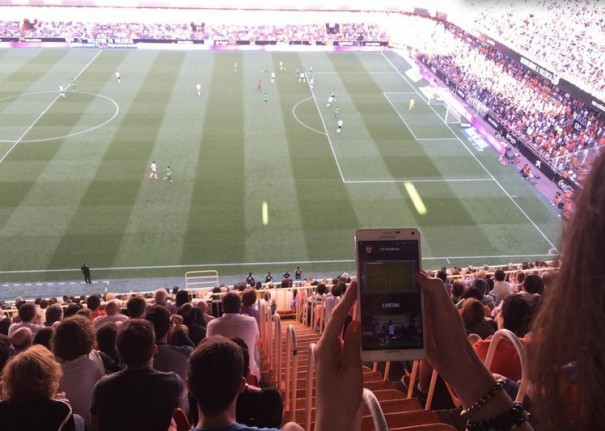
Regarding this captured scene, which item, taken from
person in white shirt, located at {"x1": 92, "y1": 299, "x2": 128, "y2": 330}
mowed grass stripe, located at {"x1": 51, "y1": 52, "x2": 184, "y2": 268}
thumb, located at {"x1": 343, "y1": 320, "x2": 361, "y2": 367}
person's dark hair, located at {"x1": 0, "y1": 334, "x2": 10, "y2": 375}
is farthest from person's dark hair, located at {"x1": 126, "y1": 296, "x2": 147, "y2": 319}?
mowed grass stripe, located at {"x1": 51, "y1": 52, "x2": 184, "y2": 268}

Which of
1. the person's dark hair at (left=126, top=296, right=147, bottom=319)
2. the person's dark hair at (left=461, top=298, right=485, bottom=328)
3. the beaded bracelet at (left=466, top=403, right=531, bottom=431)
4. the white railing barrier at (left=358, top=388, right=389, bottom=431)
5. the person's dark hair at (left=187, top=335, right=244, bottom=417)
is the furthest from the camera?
the person's dark hair at (left=126, top=296, right=147, bottom=319)

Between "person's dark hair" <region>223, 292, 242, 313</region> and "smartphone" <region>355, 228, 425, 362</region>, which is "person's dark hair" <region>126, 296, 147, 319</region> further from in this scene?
"smartphone" <region>355, 228, 425, 362</region>

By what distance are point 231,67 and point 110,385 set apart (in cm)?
4358

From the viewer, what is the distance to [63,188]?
2516 centimetres

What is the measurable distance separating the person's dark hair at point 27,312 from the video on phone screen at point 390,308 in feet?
22.2

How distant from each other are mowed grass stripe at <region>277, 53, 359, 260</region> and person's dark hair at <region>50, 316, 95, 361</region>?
16513 millimetres

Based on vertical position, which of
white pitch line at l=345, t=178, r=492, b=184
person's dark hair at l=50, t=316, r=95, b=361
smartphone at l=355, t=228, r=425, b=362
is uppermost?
smartphone at l=355, t=228, r=425, b=362

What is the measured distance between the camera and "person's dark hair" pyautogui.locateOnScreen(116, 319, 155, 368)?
12.8ft

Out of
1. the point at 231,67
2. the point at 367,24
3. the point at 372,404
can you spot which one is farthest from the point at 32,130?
the point at 367,24

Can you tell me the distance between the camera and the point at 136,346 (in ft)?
12.8

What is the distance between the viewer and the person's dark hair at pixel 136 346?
3.89 meters

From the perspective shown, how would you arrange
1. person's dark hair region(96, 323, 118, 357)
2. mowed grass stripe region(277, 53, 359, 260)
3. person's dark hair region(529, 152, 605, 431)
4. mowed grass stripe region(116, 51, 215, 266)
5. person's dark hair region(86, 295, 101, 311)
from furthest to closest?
mowed grass stripe region(277, 53, 359, 260) → mowed grass stripe region(116, 51, 215, 266) → person's dark hair region(86, 295, 101, 311) → person's dark hair region(96, 323, 118, 357) → person's dark hair region(529, 152, 605, 431)

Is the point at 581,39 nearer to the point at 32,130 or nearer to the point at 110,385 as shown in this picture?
the point at 32,130

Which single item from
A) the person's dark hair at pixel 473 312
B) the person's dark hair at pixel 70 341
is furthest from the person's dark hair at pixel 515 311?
the person's dark hair at pixel 70 341
